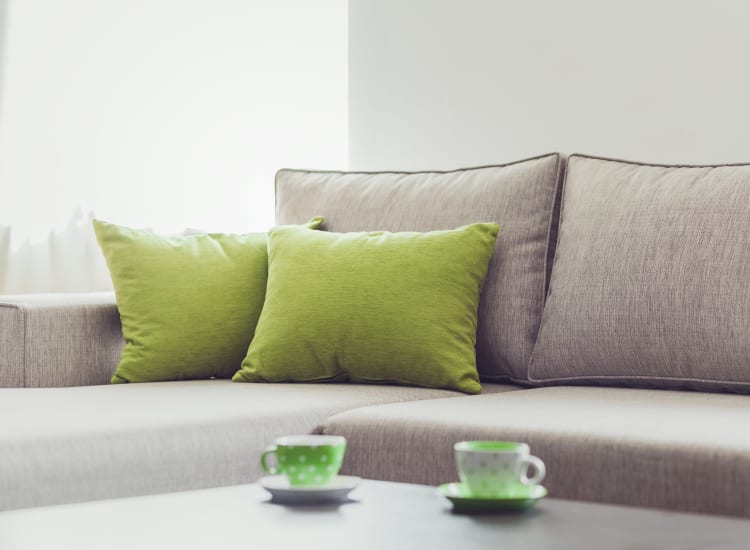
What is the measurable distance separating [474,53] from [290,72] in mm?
694

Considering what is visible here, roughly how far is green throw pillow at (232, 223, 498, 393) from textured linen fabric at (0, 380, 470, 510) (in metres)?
0.12

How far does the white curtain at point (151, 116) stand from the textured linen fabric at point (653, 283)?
1.39 meters

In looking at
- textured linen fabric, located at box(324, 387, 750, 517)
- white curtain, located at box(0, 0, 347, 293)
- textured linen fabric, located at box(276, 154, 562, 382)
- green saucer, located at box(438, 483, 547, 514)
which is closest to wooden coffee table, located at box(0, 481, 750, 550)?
green saucer, located at box(438, 483, 547, 514)

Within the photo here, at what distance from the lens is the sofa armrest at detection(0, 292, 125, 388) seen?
7.43 feet

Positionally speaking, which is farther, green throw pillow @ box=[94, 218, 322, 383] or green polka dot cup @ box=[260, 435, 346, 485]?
green throw pillow @ box=[94, 218, 322, 383]

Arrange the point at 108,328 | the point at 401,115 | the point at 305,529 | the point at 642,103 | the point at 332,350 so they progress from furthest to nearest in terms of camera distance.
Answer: the point at 401,115, the point at 642,103, the point at 108,328, the point at 332,350, the point at 305,529

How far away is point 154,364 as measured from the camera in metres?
2.32

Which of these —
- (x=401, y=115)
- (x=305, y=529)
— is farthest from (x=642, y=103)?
(x=305, y=529)

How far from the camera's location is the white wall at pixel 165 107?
9.43 ft

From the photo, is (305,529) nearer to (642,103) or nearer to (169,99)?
(642,103)

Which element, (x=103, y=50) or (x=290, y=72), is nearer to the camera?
(x=103, y=50)

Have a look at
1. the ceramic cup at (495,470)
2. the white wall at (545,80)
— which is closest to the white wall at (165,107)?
the white wall at (545,80)

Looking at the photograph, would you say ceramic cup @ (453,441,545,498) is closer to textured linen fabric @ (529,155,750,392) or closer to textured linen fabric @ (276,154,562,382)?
textured linen fabric @ (529,155,750,392)

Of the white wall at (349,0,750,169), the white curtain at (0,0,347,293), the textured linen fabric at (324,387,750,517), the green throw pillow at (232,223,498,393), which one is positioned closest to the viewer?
the textured linen fabric at (324,387,750,517)
